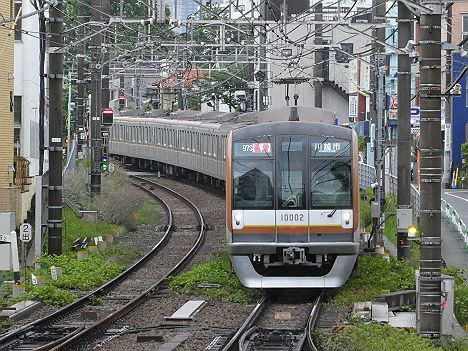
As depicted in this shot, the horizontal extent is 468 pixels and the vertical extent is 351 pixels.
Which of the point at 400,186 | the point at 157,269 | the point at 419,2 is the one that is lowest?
the point at 157,269

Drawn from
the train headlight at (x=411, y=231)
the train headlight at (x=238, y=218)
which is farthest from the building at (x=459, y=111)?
the train headlight at (x=238, y=218)

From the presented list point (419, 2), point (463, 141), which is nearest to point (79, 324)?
point (419, 2)

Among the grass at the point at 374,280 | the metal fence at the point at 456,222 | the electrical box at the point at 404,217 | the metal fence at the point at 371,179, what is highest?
the electrical box at the point at 404,217

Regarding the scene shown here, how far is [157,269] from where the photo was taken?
22875 millimetres

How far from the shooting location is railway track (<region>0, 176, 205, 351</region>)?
14344 mm

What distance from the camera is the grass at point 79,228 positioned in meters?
27.0

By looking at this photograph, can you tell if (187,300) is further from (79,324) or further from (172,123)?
(172,123)

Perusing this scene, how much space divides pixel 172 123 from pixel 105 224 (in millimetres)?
18399

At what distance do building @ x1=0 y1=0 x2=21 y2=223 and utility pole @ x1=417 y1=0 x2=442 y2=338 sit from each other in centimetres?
1581

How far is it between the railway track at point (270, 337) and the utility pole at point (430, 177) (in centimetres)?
147

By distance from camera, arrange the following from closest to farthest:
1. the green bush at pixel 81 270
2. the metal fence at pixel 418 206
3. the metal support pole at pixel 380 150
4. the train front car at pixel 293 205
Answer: the train front car at pixel 293 205 < the green bush at pixel 81 270 < the metal support pole at pixel 380 150 < the metal fence at pixel 418 206

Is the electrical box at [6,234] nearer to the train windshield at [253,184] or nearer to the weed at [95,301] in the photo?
the weed at [95,301]

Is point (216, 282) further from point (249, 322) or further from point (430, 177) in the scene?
point (430, 177)

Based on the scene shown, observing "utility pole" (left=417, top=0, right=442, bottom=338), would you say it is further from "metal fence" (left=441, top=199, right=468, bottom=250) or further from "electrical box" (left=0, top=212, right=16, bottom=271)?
"metal fence" (left=441, top=199, right=468, bottom=250)
